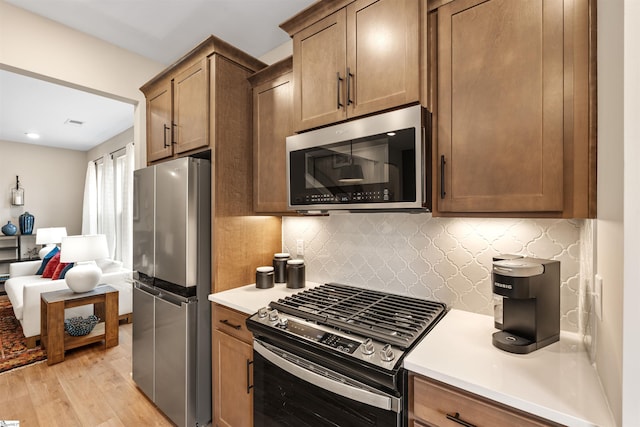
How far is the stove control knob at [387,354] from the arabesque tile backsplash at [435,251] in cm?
62

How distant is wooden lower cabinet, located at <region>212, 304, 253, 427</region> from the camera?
5.49 feet

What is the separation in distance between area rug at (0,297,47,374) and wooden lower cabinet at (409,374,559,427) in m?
3.55

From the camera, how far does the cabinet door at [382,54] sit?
130 centimetres

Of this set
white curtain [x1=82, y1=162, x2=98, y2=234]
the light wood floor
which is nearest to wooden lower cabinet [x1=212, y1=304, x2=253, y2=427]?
the light wood floor

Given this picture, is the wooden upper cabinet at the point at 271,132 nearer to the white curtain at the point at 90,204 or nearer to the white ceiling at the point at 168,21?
the white ceiling at the point at 168,21

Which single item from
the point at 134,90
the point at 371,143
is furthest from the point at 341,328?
the point at 134,90

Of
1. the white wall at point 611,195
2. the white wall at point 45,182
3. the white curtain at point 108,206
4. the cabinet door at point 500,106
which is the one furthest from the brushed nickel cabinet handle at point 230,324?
the white wall at point 45,182

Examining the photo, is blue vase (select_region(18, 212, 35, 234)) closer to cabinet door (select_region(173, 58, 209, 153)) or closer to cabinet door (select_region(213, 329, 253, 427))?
cabinet door (select_region(173, 58, 209, 153))

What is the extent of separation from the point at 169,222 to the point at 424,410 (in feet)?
5.64

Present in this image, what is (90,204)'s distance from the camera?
6.11 metres

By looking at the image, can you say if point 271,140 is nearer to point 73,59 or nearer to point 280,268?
point 280,268

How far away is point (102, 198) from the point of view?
577 centimetres

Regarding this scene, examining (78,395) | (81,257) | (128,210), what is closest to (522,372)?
(78,395)

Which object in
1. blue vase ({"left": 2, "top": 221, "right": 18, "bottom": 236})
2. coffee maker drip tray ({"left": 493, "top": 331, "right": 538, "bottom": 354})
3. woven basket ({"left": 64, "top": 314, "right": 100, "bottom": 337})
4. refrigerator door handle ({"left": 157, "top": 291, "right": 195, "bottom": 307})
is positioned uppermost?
blue vase ({"left": 2, "top": 221, "right": 18, "bottom": 236})
